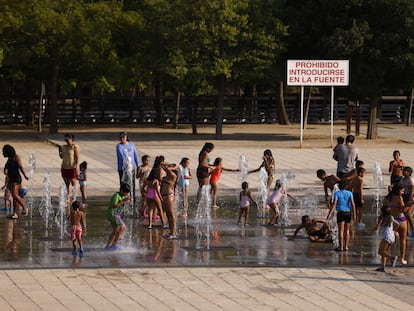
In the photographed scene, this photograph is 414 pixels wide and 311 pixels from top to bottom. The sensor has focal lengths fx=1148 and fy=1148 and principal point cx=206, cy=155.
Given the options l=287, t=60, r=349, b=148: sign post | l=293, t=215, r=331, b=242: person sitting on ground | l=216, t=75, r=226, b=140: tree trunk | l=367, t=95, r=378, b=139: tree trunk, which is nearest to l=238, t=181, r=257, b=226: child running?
l=293, t=215, r=331, b=242: person sitting on ground

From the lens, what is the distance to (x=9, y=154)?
22.7m

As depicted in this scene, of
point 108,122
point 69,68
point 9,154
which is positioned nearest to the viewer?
point 9,154

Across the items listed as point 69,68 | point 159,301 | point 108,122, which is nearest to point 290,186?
point 159,301

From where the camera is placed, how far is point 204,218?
23375mm

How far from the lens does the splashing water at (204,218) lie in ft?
67.1

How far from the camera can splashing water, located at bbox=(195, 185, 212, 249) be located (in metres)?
20.5

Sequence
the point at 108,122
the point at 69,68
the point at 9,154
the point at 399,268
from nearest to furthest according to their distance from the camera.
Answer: the point at 399,268 < the point at 9,154 < the point at 69,68 < the point at 108,122

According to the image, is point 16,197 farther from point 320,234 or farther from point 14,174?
point 320,234

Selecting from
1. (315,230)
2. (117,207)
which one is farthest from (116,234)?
(315,230)

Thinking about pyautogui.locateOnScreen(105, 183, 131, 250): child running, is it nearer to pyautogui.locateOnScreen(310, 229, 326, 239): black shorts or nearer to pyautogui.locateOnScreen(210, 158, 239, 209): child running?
pyautogui.locateOnScreen(310, 229, 326, 239): black shorts

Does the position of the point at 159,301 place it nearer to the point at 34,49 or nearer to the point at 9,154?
the point at 9,154

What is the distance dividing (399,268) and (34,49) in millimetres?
32650

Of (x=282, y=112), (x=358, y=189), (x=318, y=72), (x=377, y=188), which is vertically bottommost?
(x=377, y=188)

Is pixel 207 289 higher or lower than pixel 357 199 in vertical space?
lower
